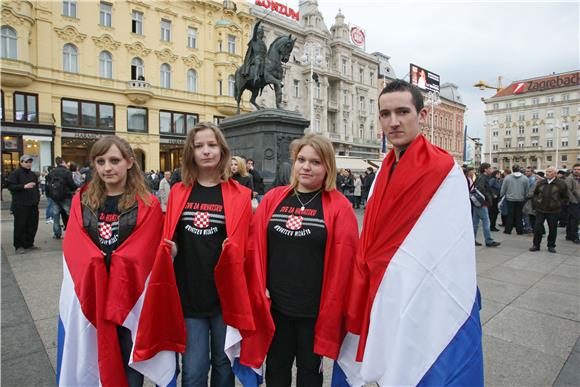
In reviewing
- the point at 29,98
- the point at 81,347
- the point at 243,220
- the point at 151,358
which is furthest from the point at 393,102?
the point at 29,98

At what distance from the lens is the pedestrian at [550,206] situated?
8177mm

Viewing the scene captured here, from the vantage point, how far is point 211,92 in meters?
33.9

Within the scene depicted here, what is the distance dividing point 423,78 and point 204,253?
51621 millimetres

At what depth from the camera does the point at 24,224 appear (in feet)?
23.8

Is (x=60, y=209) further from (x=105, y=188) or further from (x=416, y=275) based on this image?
(x=416, y=275)

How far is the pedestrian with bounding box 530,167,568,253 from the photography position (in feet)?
26.8

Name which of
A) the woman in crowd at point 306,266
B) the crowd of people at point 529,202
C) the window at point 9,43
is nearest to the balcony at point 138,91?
the window at point 9,43

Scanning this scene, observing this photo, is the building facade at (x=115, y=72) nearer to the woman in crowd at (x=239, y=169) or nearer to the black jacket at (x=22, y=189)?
the black jacket at (x=22, y=189)

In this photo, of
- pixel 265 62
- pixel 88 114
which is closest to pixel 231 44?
pixel 88 114

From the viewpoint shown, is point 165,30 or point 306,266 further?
point 165,30

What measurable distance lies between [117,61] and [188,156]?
31446mm

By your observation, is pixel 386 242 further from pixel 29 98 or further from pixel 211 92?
pixel 211 92

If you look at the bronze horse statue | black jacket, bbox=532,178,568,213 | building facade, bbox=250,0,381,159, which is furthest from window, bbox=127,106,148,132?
black jacket, bbox=532,178,568,213

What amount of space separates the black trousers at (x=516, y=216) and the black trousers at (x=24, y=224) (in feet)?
40.7
